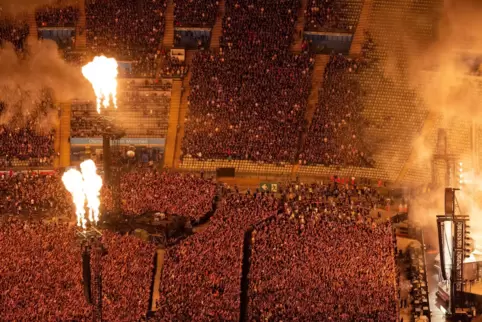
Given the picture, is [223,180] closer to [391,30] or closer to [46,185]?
[46,185]

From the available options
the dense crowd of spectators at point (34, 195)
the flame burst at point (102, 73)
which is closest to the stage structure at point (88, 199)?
the flame burst at point (102, 73)

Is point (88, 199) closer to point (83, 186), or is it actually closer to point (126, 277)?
point (83, 186)

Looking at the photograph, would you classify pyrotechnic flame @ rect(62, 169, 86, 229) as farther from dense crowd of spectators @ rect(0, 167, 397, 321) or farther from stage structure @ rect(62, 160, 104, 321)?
dense crowd of spectators @ rect(0, 167, 397, 321)

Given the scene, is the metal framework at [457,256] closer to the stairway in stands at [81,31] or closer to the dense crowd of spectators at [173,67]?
the dense crowd of spectators at [173,67]

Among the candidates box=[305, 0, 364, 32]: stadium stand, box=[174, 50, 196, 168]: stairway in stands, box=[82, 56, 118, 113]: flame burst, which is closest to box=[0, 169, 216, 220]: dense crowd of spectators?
box=[174, 50, 196, 168]: stairway in stands

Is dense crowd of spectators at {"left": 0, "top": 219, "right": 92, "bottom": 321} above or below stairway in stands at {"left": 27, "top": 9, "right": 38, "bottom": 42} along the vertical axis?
below

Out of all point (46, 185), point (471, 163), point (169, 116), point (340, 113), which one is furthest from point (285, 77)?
point (46, 185)
